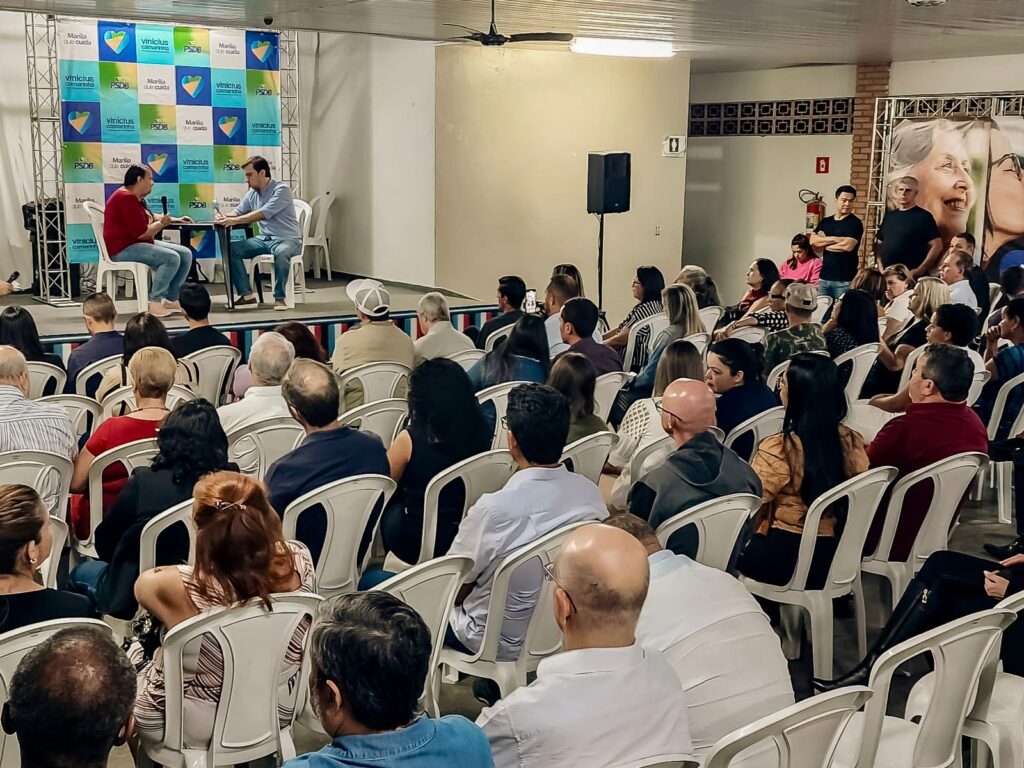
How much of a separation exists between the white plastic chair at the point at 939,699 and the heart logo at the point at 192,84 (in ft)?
37.1

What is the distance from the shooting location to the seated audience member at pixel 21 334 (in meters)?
5.63

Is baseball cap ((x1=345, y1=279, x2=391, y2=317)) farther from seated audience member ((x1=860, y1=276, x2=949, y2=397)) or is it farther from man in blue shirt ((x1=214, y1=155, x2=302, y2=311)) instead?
man in blue shirt ((x1=214, y1=155, x2=302, y2=311))

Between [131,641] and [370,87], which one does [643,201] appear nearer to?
[370,87]

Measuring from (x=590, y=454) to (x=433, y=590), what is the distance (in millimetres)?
1562

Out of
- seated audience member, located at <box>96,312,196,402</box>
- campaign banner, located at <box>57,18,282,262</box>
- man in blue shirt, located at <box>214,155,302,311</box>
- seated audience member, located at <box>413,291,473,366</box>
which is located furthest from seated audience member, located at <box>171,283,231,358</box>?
campaign banner, located at <box>57,18,282,262</box>

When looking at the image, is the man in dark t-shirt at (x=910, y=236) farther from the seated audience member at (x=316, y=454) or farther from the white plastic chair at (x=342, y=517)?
the white plastic chair at (x=342, y=517)

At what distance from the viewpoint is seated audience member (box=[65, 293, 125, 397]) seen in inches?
232

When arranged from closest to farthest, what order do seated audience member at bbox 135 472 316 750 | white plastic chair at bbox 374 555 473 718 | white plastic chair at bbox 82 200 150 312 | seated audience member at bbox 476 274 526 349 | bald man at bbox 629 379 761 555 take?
seated audience member at bbox 135 472 316 750 < white plastic chair at bbox 374 555 473 718 < bald man at bbox 629 379 761 555 < seated audience member at bbox 476 274 526 349 < white plastic chair at bbox 82 200 150 312

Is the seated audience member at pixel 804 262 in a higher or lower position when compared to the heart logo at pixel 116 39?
lower

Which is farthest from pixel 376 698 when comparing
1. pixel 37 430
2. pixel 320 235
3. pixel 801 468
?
pixel 320 235

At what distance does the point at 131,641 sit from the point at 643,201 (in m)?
10.1

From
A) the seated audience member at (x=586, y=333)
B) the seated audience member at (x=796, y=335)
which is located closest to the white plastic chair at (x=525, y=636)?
Result: the seated audience member at (x=586, y=333)

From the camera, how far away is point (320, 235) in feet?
43.6

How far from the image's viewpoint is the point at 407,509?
13.3 feet
